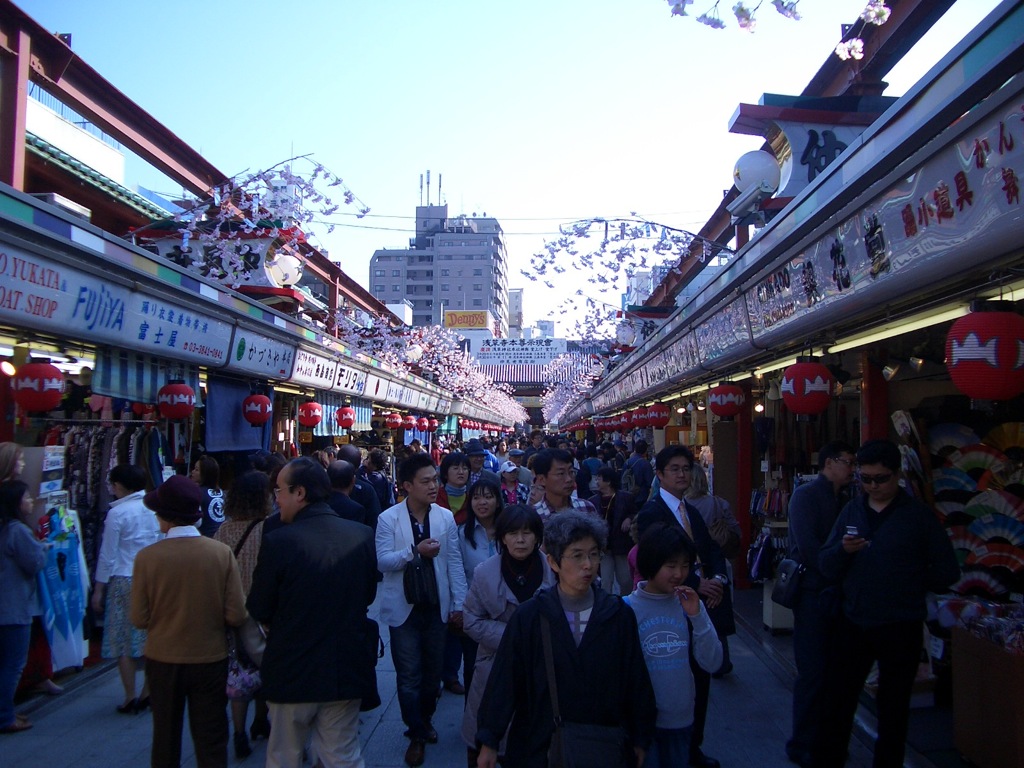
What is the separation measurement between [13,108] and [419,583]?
7091mm

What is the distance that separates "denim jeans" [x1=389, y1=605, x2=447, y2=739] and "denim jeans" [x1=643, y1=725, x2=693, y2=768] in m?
1.95

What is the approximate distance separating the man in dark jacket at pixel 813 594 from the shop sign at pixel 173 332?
5523 mm

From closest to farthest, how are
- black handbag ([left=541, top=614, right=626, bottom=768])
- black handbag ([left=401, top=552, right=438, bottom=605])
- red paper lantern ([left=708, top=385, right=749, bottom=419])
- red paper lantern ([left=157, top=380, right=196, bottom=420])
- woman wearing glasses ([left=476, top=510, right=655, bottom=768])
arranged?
black handbag ([left=541, top=614, right=626, bottom=768])
woman wearing glasses ([left=476, top=510, right=655, bottom=768])
black handbag ([left=401, top=552, right=438, bottom=605])
red paper lantern ([left=157, top=380, right=196, bottom=420])
red paper lantern ([left=708, top=385, right=749, bottom=419])

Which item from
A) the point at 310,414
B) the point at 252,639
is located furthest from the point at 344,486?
the point at 310,414

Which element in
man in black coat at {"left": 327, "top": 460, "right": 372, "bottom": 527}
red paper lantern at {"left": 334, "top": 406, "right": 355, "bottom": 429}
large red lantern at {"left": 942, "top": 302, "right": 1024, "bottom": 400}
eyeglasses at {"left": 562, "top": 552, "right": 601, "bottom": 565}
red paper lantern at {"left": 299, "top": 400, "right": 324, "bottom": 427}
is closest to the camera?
eyeglasses at {"left": 562, "top": 552, "right": 601, "bottom": 565}

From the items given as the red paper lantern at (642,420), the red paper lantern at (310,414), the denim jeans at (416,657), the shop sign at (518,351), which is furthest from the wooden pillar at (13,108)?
the shop sign at (518,351)

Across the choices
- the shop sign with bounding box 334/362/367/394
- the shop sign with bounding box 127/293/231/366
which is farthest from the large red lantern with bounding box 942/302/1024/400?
the shop sign with bounding box 334/362/367/394

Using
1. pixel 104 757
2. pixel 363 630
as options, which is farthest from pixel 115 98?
pixel 363 630

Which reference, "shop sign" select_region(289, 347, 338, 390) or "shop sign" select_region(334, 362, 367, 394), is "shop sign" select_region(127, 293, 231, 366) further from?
"shop sign" select_region(334, 362, 367, 394)

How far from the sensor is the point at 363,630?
414cm

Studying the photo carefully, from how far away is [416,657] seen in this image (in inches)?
208

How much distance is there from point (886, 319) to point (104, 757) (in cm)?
593

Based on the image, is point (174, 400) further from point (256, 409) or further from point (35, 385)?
point (256, 409)

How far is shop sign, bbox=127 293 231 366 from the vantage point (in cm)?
706
